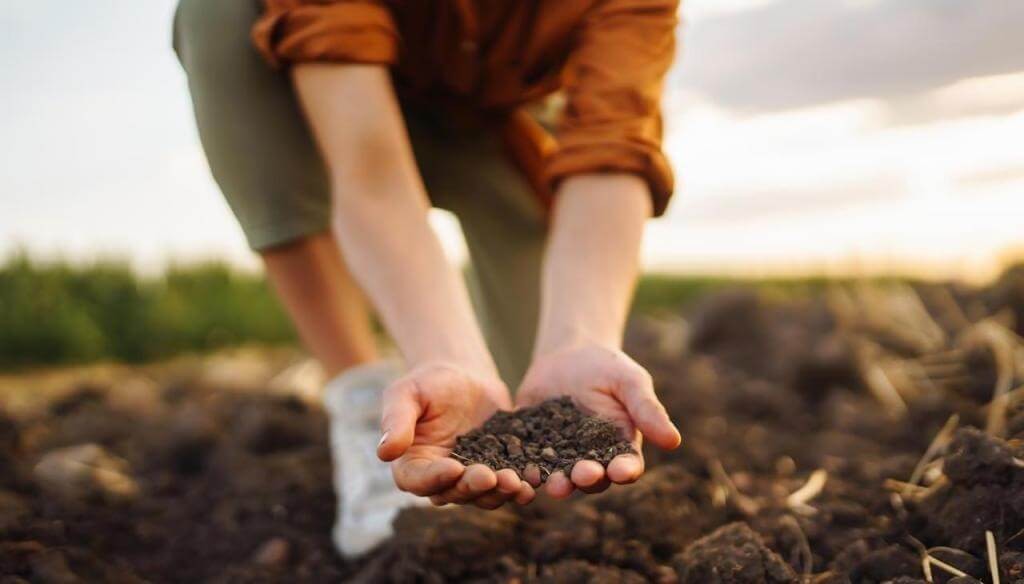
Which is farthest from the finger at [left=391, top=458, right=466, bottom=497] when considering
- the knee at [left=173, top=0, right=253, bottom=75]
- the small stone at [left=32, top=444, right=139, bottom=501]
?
the small stone at [left=32, top=444, right=139, bottom=501]

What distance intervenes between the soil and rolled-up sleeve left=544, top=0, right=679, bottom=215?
23.7 inches

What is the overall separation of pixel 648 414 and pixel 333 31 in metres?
0.84

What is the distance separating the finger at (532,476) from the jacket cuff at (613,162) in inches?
22.2

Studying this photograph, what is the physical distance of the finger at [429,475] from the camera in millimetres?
1144

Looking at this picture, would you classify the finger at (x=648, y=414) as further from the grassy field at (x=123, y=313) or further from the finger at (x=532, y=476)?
the grassy field at (x=123, y=313)

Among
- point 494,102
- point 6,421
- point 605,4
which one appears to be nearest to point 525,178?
point 494,102

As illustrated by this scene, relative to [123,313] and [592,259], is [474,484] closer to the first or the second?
[592,259]

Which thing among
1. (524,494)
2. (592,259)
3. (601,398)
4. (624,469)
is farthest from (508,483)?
(592,259)

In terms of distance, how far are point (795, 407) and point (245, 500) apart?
163 cm

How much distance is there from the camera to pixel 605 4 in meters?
1.68

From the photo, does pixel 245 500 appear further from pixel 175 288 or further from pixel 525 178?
pixel 175 288

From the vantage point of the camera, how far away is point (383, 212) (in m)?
1.55

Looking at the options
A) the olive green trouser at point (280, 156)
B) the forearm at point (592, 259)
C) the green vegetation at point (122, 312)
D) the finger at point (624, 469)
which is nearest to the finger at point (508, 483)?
the finger at point (624, 469)

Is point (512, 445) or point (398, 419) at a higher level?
point (398, 419)
